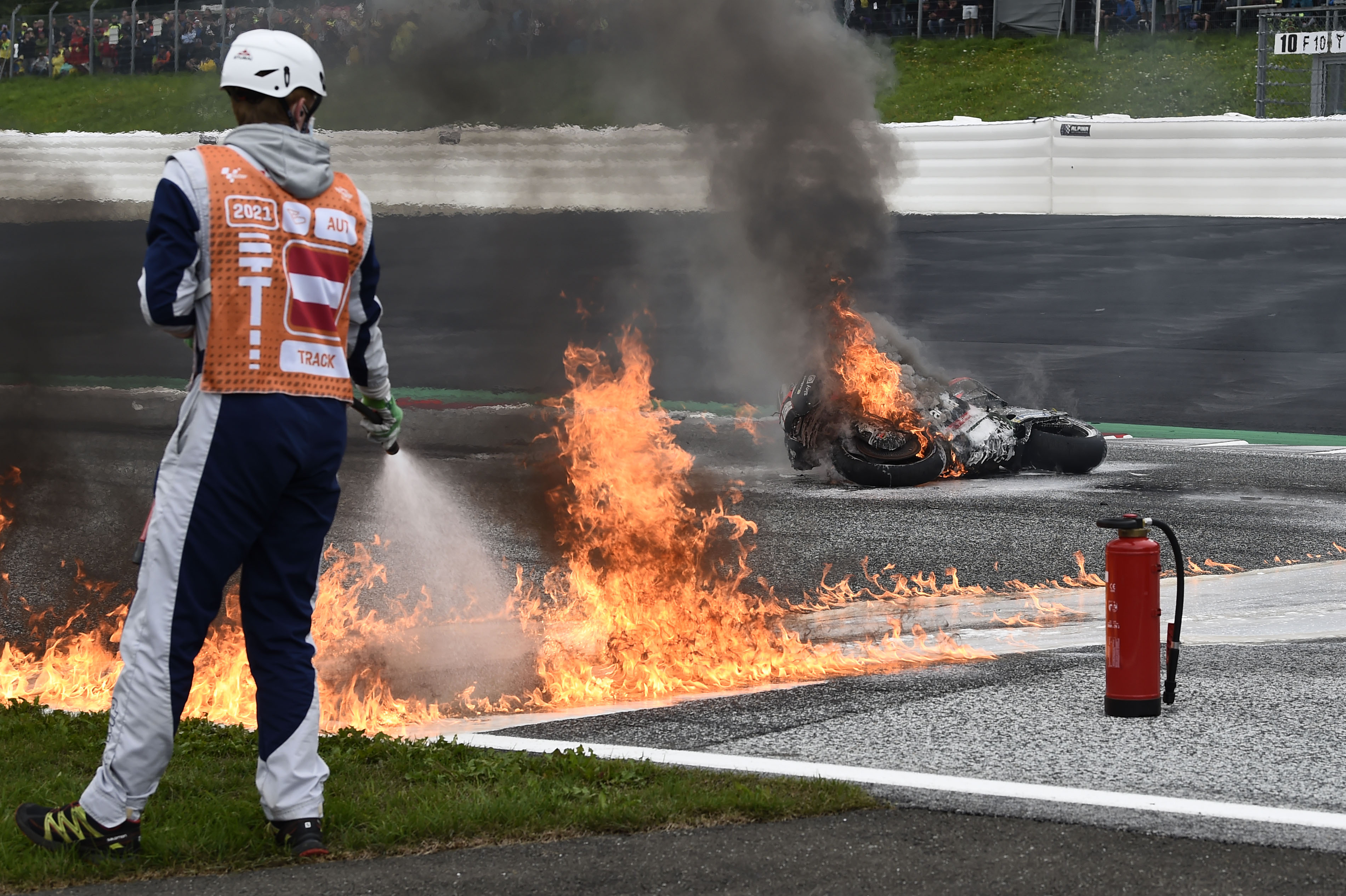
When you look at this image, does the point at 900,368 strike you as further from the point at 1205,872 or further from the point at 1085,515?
the point at 1205,872

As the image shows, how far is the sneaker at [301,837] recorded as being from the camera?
372cm

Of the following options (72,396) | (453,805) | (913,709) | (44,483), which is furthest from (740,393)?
(453,805)

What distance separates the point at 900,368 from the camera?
1073cm

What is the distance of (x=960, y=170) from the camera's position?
17.9 m

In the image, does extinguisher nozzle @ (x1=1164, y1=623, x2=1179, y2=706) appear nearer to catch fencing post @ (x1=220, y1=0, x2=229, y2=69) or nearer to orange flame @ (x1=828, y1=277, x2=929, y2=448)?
orange flame @ (x1=828, y1=277, x2=929, y2=448)

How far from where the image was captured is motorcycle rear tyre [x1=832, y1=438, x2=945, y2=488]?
10.3m

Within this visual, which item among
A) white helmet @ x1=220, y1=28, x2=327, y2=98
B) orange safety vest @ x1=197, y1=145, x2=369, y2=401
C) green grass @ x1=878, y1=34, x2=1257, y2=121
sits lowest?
orange safety vest @ x1=197, y1=145, x2=369, y2=401

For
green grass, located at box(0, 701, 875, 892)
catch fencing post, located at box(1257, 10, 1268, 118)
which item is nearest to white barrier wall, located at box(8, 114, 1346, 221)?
catch fencing post, located at box(1257, 10, 1268, 118)

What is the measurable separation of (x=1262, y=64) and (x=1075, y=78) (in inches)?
332

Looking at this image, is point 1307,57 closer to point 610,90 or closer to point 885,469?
point 610,90

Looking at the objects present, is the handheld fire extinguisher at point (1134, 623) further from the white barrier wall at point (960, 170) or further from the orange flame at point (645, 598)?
the white barrier wall at point (960, 170)

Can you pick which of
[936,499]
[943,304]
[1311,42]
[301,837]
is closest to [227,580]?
[301,837]

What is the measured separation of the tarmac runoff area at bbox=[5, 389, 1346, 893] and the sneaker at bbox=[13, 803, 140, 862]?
0.78 ft

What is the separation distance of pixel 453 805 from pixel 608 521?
3.04 metres
